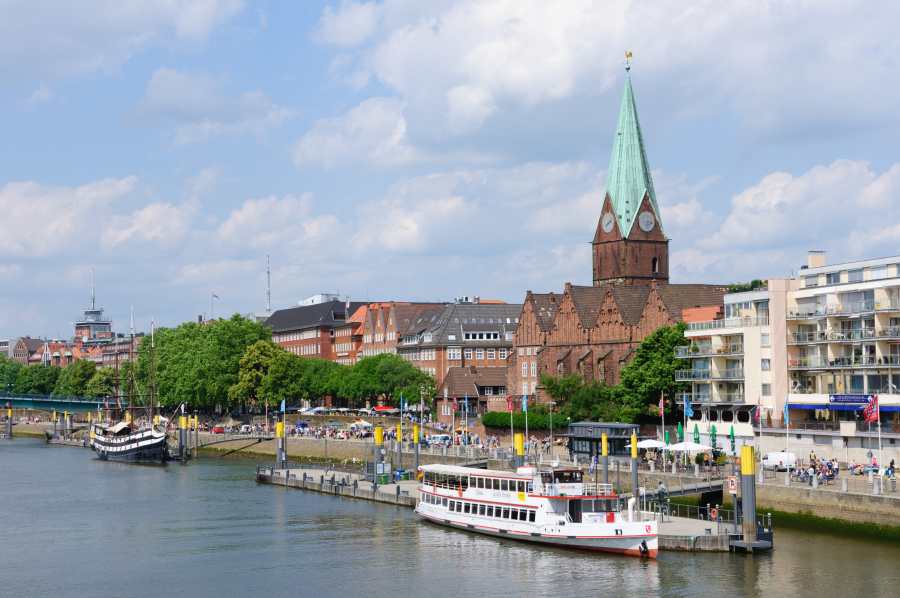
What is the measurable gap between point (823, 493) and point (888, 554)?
25.7 ft

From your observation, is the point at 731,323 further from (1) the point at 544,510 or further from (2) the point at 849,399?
(1) the point at 544,510

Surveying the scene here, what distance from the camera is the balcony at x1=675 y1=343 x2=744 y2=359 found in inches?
4123

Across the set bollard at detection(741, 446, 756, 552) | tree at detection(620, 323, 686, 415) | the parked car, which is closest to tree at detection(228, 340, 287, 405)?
tree at detection(620, 323, 686, 415)

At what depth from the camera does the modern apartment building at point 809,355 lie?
91.5 metres

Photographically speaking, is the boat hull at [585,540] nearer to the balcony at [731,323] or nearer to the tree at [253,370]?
→ the balcony at [731,323]

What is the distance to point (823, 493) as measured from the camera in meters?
73.6

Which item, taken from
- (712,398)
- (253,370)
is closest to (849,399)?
(712,398)

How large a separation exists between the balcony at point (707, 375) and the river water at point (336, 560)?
3024cm

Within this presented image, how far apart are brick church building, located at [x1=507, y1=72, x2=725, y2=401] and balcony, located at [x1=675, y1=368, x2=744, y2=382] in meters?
16.1

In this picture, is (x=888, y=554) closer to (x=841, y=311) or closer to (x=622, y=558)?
(x=622, y=558)

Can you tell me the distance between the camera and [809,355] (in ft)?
323

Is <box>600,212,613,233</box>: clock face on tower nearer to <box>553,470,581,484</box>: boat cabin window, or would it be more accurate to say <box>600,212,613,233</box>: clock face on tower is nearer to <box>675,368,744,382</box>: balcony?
<box>675,368,744,382</box>: balcony

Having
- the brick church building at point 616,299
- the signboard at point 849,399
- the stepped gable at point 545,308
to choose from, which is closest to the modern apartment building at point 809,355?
the signboard at point 849,399

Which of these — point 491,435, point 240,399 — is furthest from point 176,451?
point 491,435
